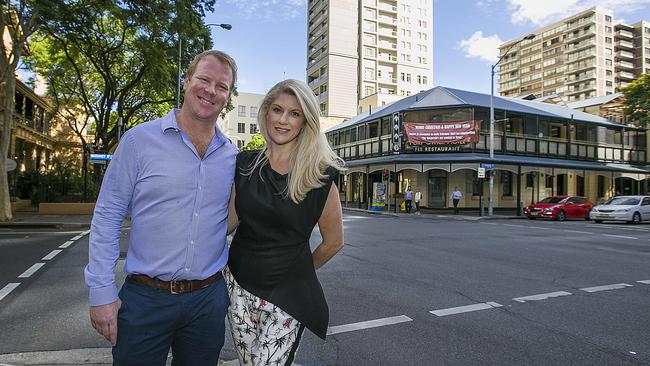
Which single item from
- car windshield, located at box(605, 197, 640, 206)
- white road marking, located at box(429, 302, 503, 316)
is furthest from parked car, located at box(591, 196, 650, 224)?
white road marking, located at box(429, 302, 503, 316)

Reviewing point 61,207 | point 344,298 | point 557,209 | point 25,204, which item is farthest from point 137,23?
point 557,209

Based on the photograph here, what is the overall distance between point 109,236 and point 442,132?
27.6 metres

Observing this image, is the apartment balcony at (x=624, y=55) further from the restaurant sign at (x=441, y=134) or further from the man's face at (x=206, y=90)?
the man's face at (x=206, y=90)

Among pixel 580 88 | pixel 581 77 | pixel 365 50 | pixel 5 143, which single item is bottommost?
pixel 5 143

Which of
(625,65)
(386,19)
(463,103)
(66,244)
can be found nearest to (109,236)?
(66,244)

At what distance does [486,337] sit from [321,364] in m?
1.72

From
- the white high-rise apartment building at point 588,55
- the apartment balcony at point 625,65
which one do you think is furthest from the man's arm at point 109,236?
the apartment balcony at point 625,65

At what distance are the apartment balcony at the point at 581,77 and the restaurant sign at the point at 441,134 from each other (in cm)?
7221

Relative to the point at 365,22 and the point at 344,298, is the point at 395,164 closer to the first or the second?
the point at 344,298

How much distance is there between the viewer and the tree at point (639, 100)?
112 ft

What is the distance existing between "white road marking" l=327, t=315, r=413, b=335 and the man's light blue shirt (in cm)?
254

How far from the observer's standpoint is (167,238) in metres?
1.85

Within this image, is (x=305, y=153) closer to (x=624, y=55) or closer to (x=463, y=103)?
(x=463, y=103)

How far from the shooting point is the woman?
198 centimetres
